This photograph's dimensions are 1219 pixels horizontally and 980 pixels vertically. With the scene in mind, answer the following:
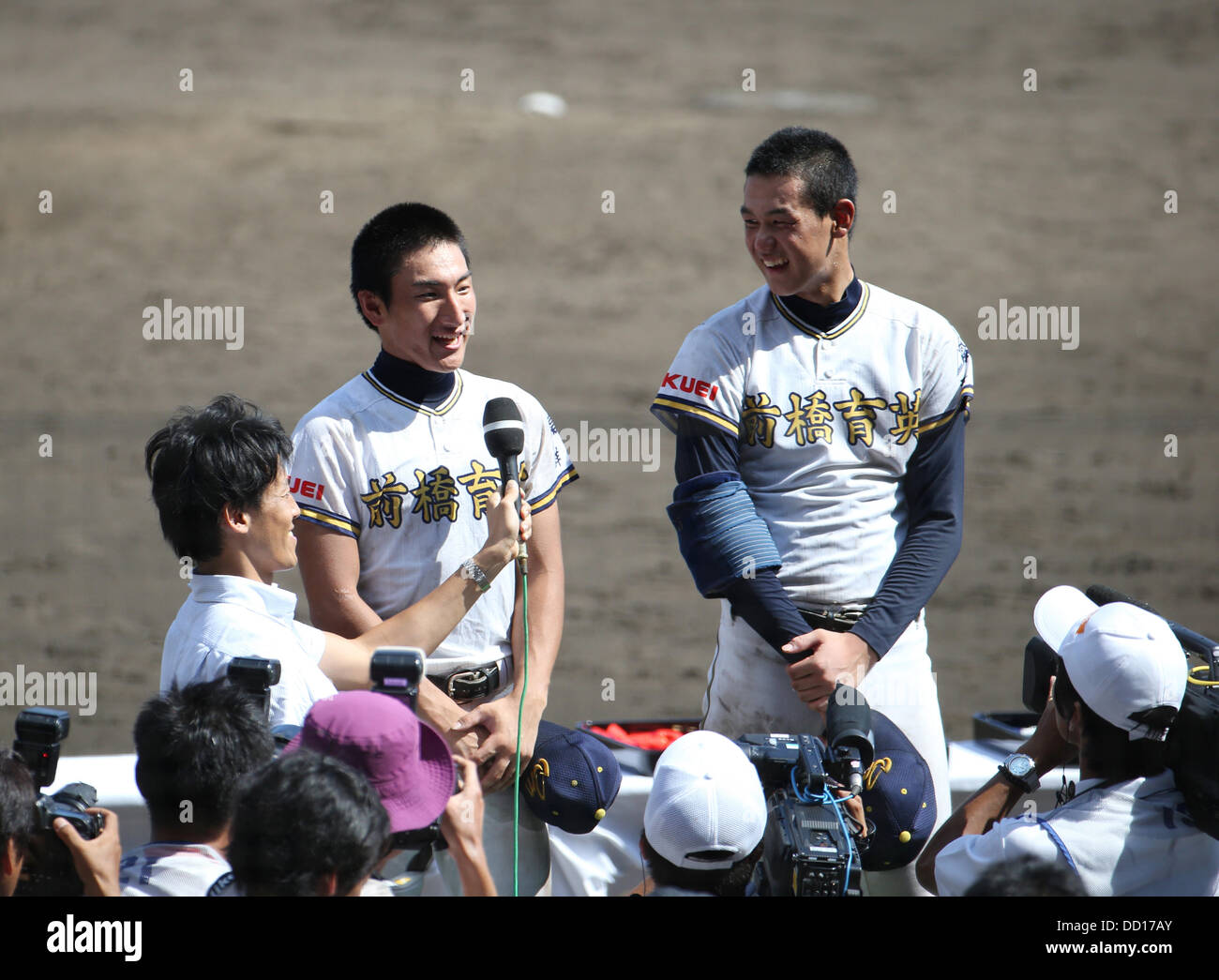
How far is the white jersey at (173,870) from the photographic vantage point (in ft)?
8.76

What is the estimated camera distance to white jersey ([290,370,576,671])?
376 cm

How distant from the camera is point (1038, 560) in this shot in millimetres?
9789

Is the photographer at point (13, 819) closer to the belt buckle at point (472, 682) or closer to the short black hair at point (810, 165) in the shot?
the belt buckle at point (472, 682)

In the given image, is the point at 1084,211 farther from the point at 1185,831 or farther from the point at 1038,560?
the point at 1185,831

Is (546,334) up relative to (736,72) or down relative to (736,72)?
down

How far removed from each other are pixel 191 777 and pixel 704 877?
103 centimetres

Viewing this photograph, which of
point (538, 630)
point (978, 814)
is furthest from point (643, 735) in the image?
point (978, 814)

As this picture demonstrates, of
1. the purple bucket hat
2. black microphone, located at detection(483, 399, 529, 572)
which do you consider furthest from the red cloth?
the purple bucket hat

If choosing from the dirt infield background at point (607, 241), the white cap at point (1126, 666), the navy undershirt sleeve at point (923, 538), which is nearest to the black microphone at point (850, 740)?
the white cap at point (1126, 666)

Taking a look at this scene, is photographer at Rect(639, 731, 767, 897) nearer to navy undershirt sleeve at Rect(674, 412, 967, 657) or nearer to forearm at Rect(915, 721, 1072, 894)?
forearm at Rect(915, 721, 1072, 894)

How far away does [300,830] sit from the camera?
2.36 metres

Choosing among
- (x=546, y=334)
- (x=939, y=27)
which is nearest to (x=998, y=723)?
Answer: (x=546, y=334)

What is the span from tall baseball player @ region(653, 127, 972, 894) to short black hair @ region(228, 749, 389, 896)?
1640 mm
